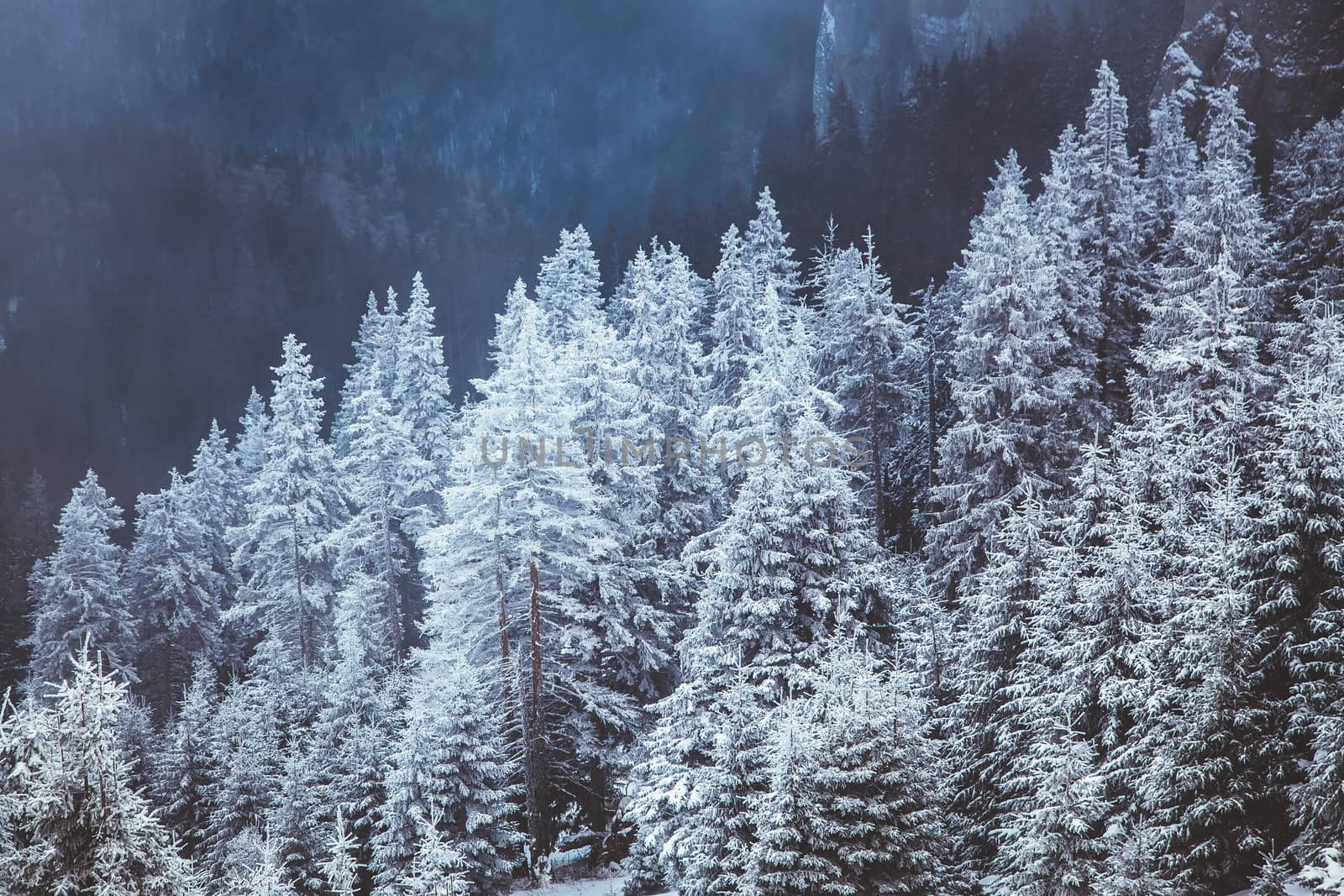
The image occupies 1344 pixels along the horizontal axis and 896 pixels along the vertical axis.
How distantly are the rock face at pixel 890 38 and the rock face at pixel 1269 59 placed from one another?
130ft

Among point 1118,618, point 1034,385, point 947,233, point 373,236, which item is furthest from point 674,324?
point 373,236

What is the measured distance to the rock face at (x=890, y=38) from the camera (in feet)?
282

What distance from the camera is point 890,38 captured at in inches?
3720

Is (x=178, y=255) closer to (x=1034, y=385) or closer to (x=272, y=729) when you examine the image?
(x=272, y=729)

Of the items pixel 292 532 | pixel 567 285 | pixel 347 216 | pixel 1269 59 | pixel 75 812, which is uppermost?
pixel 347 216

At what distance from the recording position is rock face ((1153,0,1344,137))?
Result: 139 feet

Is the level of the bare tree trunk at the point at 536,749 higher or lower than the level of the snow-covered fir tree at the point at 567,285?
lower

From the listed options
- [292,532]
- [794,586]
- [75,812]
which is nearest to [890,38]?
[292,532]

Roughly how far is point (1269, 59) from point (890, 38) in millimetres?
57728

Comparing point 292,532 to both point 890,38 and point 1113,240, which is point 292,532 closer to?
point 1113,240

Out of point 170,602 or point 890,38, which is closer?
point 170,602

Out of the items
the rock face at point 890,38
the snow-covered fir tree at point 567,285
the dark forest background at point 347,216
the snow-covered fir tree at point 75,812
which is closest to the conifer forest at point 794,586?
the snow-covered fir tree at point 75,812

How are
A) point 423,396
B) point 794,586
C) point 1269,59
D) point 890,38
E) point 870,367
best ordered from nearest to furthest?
point 794,586
point 870,367
point 423,396
point 1269,59
point 890,38

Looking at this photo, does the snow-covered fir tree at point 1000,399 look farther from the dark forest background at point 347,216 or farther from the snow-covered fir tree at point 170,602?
the snow-covered fir tree at point 170,602
